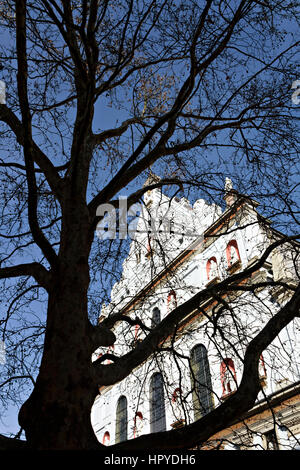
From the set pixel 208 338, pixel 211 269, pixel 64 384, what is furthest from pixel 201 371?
pixel 64 384

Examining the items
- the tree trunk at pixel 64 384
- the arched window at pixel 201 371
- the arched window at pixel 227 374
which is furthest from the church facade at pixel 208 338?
the tree trunk at pixel 64 384

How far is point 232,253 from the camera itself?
1906cm

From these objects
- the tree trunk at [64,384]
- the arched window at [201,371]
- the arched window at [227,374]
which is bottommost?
the tree trunk at [64,384]

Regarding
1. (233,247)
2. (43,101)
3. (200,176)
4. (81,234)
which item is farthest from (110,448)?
(233,247)

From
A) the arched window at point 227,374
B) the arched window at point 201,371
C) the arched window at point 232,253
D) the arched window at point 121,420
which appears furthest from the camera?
the arched window at point 121,420

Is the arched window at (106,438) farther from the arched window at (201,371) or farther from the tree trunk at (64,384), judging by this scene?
the tree trunk at (64,384)

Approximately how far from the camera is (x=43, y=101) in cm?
722

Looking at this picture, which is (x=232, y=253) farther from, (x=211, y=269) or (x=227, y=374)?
(x=227, y=374)

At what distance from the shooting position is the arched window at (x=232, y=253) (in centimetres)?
1859

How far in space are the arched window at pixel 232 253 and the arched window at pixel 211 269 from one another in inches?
28.1

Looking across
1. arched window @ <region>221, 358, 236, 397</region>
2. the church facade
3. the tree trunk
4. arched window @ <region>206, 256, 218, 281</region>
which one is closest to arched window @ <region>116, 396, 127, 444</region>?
the church facade

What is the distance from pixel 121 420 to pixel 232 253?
1005 cm

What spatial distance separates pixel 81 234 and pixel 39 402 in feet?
6.11
